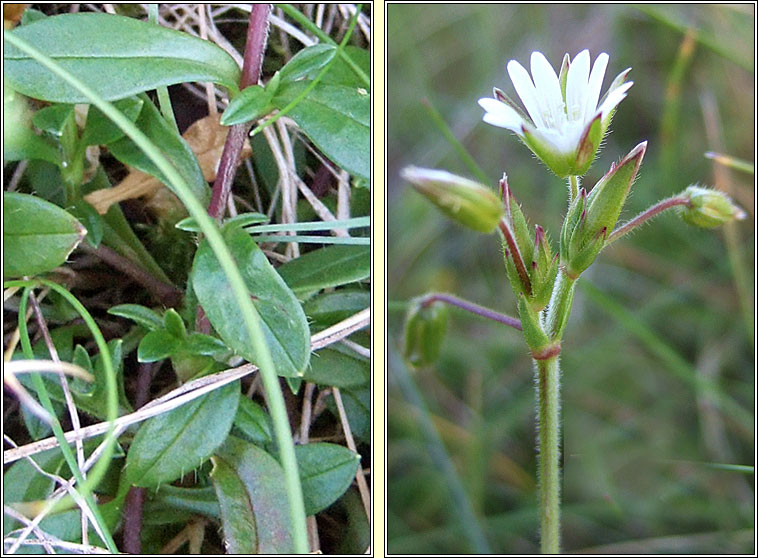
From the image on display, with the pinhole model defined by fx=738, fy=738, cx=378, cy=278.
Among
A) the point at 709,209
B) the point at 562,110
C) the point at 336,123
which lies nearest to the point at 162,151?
the point at 336,123

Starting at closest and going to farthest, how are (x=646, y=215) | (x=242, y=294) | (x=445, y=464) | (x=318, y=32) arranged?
1. (x=242, y=294)
2. (x=646, y=215)
3. (x=318, y=32)
4. (x=445, y=464)

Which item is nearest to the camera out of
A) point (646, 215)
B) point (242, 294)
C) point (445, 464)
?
point (242, 294)

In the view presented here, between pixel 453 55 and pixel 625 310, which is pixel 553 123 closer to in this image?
pixel 625 310

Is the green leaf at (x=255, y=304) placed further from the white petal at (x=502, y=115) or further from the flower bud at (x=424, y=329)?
the white petal at (x=502, y=115)

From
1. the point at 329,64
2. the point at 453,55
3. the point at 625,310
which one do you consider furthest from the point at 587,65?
the point at 453,55

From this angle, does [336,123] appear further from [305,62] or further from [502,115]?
[502,115]

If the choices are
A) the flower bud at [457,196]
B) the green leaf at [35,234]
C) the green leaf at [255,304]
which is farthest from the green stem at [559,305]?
A: the green leaf at [35,234]
